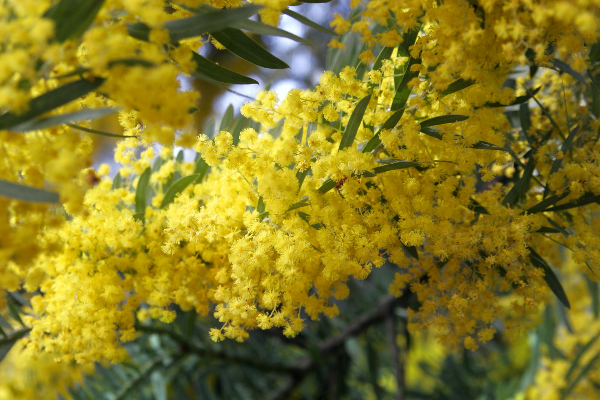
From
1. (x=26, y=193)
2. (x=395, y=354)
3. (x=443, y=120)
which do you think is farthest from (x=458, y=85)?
(x=395, y=354)

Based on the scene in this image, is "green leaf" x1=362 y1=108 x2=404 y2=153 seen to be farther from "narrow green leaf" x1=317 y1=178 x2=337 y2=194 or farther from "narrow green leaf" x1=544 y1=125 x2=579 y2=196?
"narrow green leaf" x1=544 y1=125 x2=579 y2=196

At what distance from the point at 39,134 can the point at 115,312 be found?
0.33 m

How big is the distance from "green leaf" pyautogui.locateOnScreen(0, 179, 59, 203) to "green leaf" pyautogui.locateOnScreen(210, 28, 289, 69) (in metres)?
0.34

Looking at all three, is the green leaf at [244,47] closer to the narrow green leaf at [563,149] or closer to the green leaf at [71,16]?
the green leaf at [71,16]

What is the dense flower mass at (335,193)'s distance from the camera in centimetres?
53

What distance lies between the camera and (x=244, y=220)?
643 mm

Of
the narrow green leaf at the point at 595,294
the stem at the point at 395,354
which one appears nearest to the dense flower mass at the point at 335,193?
the stem at the point at 395,354

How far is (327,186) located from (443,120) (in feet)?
0.63

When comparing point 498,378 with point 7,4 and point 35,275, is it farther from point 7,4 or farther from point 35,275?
point 7,4

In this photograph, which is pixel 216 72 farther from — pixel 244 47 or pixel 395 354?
pixel 395 354

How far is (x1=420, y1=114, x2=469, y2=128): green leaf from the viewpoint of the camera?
0.58 m

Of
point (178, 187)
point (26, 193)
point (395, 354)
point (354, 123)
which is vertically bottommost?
point (395, 354)

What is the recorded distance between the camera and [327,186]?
62 centimetres

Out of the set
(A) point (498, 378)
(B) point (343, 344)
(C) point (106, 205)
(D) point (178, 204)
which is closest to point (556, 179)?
(D) point (178, 204)
